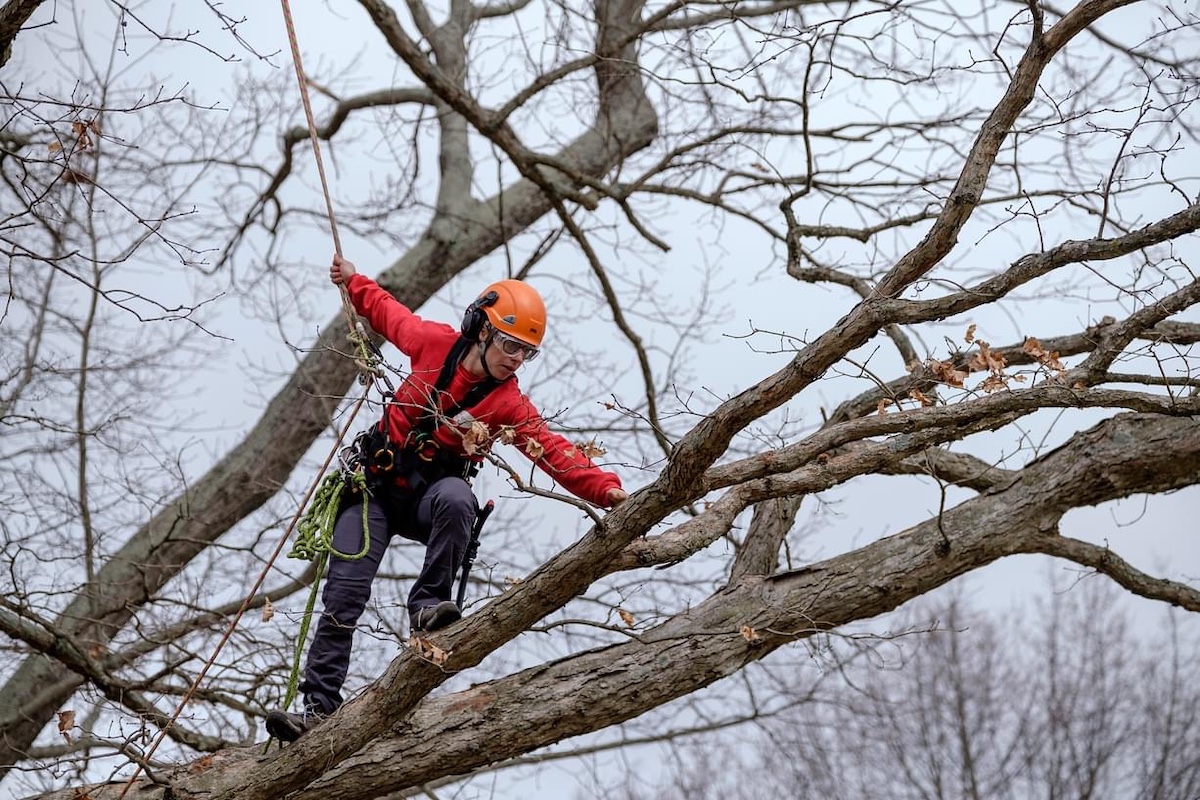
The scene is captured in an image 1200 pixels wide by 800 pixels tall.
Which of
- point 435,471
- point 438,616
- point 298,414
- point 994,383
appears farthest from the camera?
point 298,414

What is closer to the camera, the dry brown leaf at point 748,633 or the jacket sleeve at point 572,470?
the jacket sleeve at point 572,470

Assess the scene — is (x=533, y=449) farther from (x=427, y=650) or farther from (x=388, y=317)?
(x=388, y=317)

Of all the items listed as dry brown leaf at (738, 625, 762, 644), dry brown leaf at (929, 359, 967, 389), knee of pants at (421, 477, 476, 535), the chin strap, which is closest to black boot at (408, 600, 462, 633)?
knee of pants at (421, 477, 476, 535)

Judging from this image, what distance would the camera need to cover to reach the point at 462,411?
506cm

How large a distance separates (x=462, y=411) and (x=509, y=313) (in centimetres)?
43

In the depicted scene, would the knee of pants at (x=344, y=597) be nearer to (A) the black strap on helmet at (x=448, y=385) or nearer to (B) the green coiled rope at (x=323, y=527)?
(B) the green coiled rope at (x=323, y=527)

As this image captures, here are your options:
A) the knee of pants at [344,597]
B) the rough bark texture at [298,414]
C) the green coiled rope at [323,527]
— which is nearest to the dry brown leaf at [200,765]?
the green coiled rope at [323,527]

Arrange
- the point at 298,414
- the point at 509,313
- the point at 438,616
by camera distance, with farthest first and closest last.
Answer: the point at 298,414
the point at 509,313
the point at 438,616

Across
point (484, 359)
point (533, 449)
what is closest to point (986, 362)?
point (533, 449)

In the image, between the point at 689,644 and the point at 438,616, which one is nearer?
the point at 438,616

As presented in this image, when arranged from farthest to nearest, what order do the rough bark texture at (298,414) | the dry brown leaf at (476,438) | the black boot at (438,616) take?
the rough bark texture at (298,414), the black boot at (438,616), the dry brown leaf at (476,438)

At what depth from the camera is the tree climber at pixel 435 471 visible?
194 inches

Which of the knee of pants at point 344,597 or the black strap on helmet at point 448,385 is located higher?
the black strap on helmet at point 448,385

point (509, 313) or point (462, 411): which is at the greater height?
point (509, 313)
